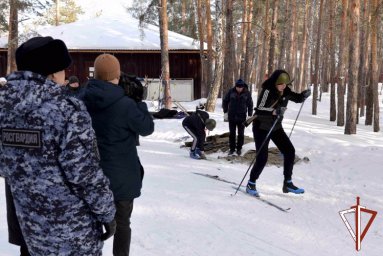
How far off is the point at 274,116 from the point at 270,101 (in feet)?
0.86

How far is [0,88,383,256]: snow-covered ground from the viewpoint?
4.66 meters

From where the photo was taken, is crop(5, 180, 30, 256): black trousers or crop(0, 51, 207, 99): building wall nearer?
crop(5, 180, 30, 256): black trousers

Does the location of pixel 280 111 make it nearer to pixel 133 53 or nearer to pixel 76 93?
pixel 76 93

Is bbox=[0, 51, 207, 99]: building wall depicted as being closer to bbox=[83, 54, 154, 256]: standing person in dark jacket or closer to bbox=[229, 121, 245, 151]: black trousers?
bbox=[229, 121, 245, 151]: black trousers

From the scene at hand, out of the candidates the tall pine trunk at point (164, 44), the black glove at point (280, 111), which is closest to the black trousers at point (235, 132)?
the black glove at point (280, 111)

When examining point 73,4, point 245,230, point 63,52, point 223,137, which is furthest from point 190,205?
point 73,4

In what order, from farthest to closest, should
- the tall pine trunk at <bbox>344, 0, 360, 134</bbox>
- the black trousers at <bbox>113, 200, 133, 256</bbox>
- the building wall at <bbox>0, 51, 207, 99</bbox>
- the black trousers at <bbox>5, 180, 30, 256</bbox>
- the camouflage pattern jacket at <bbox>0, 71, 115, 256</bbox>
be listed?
the building wall at <bbox>0, 51, 207, 99</bbox> → the tall pine trunk at <bbox>344, 0, 360, 134</bbox> → the black trousers at <bbox>113, 200, 133, 256</bbox> → the black trousers at <bbox>5, 180, 30, 256</bbox> → the camouflage pattern jacket at <bbox>0, 71, 115, 256</bbox>

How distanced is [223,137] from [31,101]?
10067mm

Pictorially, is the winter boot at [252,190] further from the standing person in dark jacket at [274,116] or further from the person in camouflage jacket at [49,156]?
the person in camouflage jacket at [49,156]

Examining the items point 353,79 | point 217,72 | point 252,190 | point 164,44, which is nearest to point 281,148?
point 252,190

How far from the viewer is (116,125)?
3090mm

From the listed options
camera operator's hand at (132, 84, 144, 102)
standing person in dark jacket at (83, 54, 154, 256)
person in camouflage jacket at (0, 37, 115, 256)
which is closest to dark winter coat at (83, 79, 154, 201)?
standing person in dark jacket at (83, 54, 154, 256)

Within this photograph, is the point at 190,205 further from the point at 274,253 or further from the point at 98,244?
the point at 98,244

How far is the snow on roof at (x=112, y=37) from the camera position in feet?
92.9
